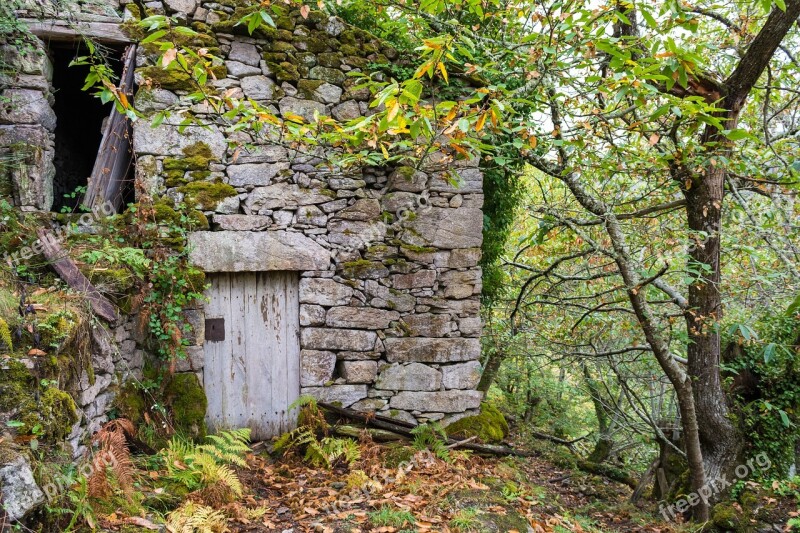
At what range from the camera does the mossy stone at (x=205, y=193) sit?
4.57m

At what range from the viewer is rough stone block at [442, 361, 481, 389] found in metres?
5.11

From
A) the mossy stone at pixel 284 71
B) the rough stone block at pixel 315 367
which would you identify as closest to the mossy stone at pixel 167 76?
the mossy stone at pixel 284 71

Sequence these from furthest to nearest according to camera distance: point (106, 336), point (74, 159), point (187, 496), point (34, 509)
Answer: point (74, 159), point (106, 336), point (187, 496), point (34, 509)

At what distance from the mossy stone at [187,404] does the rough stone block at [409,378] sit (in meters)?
1.62

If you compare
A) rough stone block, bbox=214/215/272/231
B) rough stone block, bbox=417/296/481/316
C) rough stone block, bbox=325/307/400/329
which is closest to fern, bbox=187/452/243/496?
rough stone block, bbox=325/307/400/329

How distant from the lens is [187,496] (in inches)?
138

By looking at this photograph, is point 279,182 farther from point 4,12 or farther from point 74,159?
point 74,159

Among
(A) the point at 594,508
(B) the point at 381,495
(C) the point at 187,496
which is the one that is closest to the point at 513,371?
(A) the point at 594,508

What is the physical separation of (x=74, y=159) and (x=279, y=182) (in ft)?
11.1

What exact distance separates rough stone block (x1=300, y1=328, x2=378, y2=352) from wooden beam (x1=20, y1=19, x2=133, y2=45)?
319cm

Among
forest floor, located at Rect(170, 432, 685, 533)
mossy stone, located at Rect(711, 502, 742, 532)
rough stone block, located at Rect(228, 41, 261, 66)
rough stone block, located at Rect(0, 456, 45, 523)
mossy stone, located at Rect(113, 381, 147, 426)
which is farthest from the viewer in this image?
rough stone block, located at Rect(228, 41, 261, 66)

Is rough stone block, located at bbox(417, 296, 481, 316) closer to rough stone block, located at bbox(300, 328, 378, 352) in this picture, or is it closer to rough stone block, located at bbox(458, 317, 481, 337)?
rough stone block, located at bbox(458, 317, 481, 337)

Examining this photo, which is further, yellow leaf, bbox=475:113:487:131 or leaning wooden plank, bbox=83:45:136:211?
leaning wooden plank, bbox=83:45:136:211

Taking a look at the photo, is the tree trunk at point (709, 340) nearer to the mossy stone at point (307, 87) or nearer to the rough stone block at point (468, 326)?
the rough stone block at point (468, 326)
